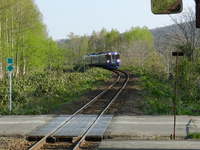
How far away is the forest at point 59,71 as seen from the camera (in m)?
22.2

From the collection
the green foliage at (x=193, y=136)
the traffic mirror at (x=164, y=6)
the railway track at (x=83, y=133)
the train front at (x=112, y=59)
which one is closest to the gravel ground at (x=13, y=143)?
the railway track at (x=83, y=133)

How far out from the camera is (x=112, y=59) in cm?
5984

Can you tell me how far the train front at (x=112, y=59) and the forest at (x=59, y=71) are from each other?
651 cm

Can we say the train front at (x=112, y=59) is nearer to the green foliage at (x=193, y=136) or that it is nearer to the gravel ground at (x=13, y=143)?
the green foliage at (x=193, y=136)

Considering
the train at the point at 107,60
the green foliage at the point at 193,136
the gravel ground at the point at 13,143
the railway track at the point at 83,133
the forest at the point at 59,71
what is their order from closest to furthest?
the gravel ground at the point at 13,143 → the railway track at the point at 83,133 → the green foliage at the point at 193,136 → the forest at the point at 59,71 → the train at the point at 107,60

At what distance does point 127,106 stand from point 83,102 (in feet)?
9.46

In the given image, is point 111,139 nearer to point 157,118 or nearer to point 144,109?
point 157,118

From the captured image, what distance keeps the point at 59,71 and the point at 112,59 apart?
19406mm

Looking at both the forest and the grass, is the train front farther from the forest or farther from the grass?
the grass

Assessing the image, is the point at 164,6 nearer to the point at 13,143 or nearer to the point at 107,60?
the point at 13,143

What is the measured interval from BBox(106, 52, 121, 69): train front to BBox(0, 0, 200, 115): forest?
6.51 metres

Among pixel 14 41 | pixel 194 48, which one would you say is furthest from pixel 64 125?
pixel 14 41

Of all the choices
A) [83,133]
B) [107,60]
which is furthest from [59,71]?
[83,133]

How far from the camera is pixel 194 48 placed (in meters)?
30.5
